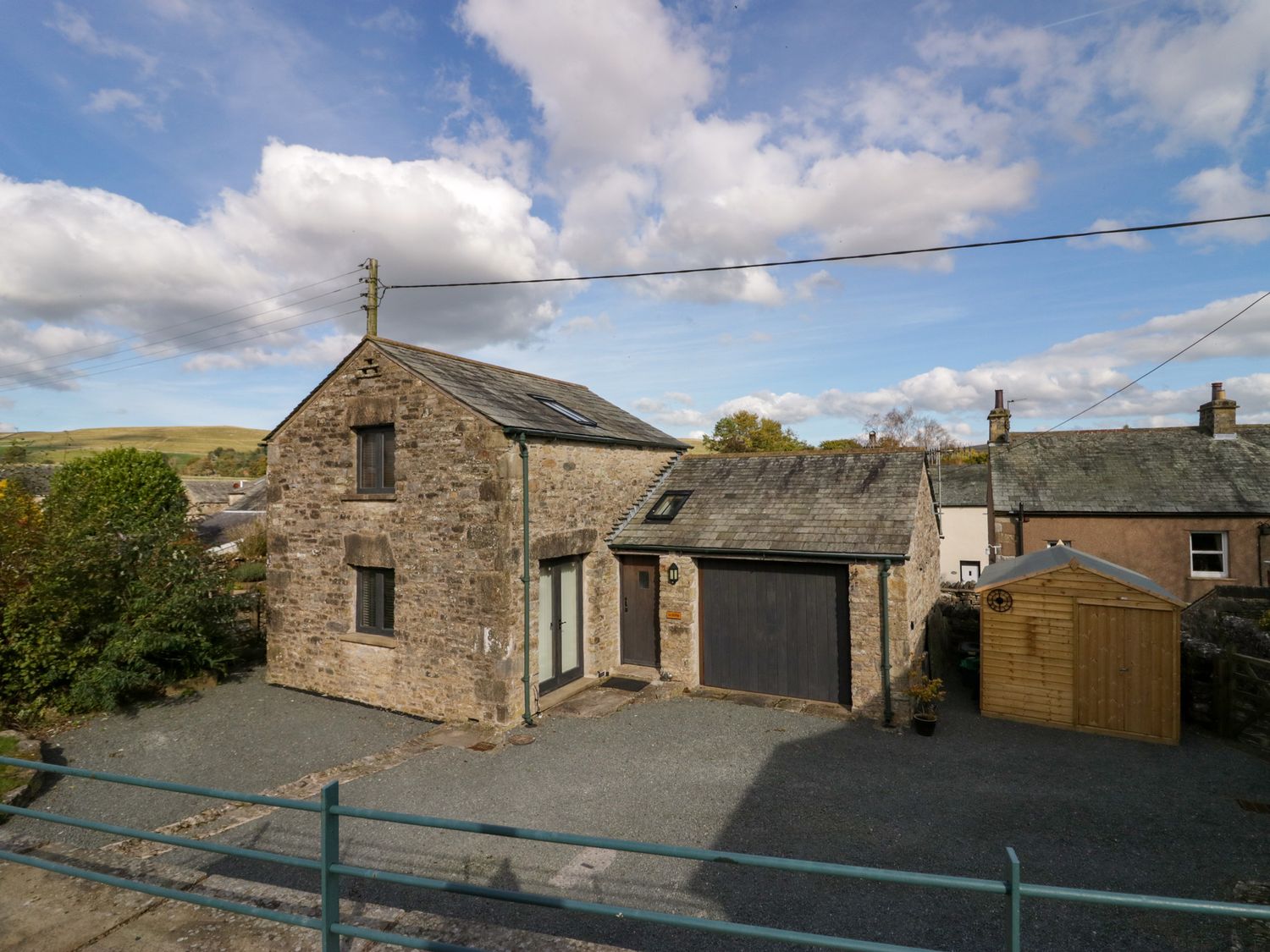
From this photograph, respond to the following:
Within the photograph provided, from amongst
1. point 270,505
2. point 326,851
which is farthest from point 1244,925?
point 270,505

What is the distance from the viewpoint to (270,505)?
1317 cm

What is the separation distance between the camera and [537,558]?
1116 cm

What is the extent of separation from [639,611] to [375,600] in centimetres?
509

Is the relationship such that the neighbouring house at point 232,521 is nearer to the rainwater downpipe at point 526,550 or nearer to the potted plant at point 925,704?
the rainwater downpipe at point 526,550

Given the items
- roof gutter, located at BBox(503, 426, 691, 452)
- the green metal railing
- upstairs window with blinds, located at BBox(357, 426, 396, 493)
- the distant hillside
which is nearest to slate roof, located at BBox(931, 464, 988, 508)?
roof gutter, located at BBox(503, 426, 691, 452)

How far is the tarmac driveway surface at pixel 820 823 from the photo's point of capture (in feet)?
19.1

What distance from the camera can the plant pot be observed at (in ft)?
33.5

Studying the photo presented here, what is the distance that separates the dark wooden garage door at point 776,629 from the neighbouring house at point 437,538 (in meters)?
2.24

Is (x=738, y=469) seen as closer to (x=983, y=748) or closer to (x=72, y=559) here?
(x=983, y=748)

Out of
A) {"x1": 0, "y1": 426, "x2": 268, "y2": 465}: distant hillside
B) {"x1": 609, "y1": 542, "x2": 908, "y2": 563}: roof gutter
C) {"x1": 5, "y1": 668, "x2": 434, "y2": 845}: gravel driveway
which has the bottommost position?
{"x1": 5, "y1": 668, "x2": 434, "y2": 845}: gravel driveway


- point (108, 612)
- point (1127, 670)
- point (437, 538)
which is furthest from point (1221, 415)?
point (108, 612)

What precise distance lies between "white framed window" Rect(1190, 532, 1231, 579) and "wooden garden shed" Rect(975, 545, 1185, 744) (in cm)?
1136

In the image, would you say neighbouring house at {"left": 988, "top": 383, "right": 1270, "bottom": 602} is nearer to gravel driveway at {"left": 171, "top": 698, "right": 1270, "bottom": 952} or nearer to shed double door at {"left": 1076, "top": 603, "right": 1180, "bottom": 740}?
shed double door at {"left": 1076, "top": 603, "right": 1180, "bottom": 740}

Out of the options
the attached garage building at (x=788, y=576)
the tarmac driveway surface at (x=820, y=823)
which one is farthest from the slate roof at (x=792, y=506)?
the tarmac driveway surface at (x=820, y=823)
